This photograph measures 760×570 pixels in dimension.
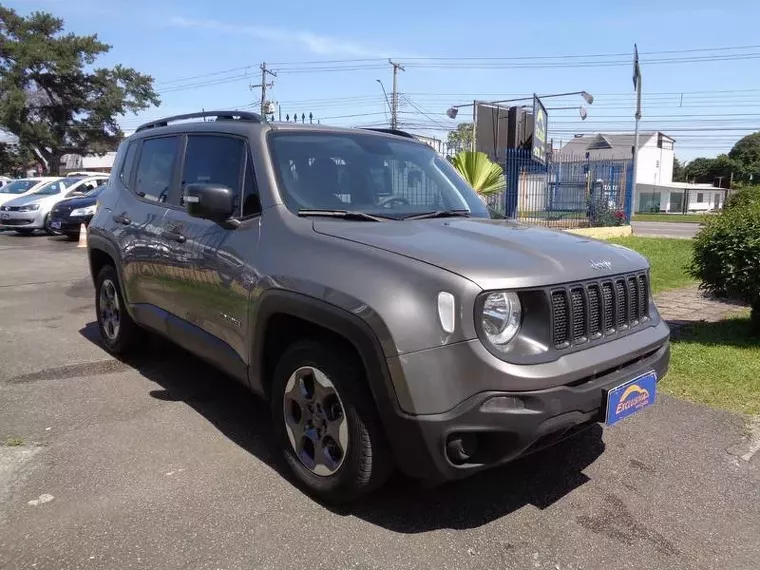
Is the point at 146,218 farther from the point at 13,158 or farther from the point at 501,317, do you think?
the point at 13,158

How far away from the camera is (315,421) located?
3115mm

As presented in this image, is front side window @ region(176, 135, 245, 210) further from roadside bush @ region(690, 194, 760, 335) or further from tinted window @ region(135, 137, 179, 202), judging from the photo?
roadside bush @ region(690, 194, 760, 335)

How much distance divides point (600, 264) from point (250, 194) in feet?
6.45

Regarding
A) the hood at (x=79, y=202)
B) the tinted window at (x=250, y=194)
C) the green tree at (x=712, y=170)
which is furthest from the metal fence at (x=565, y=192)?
the green tree at (x=712, y=170)

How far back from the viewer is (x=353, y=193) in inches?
147

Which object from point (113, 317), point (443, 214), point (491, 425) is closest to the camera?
point (491, 425)

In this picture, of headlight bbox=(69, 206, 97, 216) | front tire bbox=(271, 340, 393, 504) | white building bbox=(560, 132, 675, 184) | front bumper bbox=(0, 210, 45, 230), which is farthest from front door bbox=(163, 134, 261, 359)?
white building bbox=(560, 132, 675, 184)

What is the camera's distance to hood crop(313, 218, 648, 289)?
272cm

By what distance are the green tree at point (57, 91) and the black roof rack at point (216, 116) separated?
44.3 meters

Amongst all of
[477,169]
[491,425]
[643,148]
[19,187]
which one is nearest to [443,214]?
[491,425]

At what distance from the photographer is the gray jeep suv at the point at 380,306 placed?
2.58m

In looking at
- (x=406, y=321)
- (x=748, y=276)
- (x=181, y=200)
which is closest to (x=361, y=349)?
(x=406, y=321)

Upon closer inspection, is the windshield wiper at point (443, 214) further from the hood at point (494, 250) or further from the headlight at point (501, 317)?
the headlight at point (501, 317)

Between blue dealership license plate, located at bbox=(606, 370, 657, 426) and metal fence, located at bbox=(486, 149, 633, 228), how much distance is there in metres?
13.0
